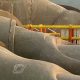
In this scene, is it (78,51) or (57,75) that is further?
(78,51)

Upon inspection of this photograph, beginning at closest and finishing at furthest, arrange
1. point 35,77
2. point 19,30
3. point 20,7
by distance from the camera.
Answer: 1. point 35,77
2. point 19,30
3. point 20,7

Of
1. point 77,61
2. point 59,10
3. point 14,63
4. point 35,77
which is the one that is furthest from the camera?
point 59,10

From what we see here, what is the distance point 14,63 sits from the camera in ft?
12.1

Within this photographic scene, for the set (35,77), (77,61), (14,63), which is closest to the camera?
(35,77)

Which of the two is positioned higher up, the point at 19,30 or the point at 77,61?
the point at 19,30

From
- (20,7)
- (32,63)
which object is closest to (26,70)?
(32,63)

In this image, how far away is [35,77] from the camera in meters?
3.46

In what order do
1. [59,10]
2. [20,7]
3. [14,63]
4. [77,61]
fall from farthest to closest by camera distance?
[59,10] < [20,7] < [77,61] < [14,63]

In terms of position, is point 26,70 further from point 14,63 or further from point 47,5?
point 47,5

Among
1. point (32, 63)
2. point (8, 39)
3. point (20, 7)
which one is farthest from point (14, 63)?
point (20, 7)

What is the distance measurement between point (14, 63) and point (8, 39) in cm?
100

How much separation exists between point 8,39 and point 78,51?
93 cm

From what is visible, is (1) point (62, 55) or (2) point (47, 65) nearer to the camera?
(2) point (47, 65)

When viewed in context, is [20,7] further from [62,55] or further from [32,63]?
[32,63]
